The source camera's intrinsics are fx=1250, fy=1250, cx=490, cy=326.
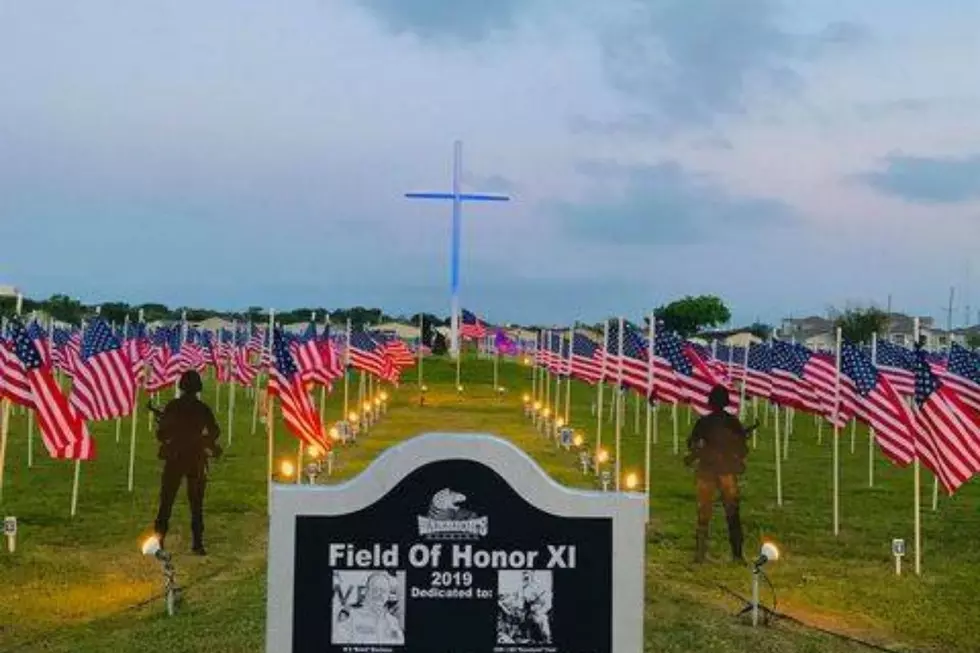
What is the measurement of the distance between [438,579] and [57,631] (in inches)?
305

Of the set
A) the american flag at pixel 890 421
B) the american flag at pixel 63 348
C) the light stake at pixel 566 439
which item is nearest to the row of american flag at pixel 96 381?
the american flag at pixel 63 348

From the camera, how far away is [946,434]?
16.7 meters

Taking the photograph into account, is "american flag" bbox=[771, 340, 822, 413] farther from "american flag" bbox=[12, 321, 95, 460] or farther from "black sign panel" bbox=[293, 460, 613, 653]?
"black sign panel" bbox=[293, 460, 613, 653]

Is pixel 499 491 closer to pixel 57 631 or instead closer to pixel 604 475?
pixel 57 631

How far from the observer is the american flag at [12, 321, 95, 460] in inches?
703

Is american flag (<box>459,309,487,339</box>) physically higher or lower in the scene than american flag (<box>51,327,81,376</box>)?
higher

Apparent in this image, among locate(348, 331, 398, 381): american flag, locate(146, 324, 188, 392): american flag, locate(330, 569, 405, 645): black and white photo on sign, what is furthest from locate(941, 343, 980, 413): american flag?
locate(348, 331, 398, 381): american flag

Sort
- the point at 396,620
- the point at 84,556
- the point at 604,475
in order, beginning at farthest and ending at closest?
the point at 604,475 < the point at 84,556 < the point at 396,620

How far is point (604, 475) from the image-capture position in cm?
2266

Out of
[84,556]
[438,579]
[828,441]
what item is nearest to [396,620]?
[438,579]

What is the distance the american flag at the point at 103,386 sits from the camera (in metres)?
22.0

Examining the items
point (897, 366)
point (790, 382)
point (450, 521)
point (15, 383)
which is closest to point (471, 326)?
point (897, 366)

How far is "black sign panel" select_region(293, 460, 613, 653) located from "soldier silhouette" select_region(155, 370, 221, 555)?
1085 centimetres

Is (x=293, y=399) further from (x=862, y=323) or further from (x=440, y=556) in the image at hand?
(x=862, y=323)
